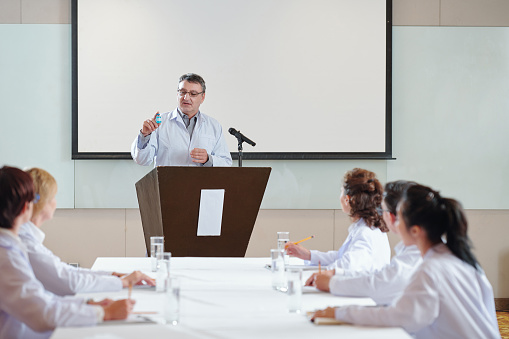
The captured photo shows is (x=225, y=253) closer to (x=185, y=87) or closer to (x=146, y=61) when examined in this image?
(x=185, y=87)

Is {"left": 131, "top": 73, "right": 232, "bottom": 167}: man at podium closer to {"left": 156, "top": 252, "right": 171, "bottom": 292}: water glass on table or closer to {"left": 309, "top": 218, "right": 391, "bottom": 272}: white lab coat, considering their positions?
{"left": 309, "top": 218, "right": 391, "bottom": 272}: white lab coat

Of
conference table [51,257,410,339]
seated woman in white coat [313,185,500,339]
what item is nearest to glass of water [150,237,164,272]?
conference table [51,257,410,339]

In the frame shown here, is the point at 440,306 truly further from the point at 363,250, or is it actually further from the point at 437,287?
the point at 363,250

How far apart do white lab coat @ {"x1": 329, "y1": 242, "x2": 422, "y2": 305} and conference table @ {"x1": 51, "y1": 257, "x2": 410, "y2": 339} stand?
4cm

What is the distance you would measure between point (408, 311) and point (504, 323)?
3445 mm

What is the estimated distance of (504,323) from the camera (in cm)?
474

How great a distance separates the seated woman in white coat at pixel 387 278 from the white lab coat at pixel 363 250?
40 cm

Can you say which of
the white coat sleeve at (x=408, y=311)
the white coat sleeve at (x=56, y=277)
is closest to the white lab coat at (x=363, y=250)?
the white coat sleeve at (x=408, y=311)

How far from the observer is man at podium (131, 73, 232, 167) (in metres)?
4.01

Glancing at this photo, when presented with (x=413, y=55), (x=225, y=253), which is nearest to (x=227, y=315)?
(x=225, y=253)

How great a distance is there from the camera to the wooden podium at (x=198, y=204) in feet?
10.7

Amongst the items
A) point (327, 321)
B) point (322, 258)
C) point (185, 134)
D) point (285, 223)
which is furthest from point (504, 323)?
point (327, 321)

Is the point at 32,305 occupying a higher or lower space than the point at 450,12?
lower

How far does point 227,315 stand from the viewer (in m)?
1.85
